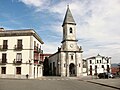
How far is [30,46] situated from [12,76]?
7.57 meters

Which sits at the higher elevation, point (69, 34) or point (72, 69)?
point (69, 34)

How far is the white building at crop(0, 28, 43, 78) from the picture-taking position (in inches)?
1847

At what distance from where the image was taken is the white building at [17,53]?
4691 centimetres

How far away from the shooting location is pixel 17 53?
4775 centimetres

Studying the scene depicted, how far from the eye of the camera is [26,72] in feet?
153

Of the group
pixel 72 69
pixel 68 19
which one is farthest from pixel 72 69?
pixel 68 19

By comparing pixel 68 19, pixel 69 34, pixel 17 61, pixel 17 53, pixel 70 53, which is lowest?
pixel 17 61

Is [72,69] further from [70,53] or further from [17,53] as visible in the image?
[17,53]

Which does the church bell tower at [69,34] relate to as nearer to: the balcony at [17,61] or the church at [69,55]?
the church at [69,55]

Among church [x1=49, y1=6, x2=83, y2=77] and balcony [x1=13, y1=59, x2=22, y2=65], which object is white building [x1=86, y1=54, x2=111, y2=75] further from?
balcony [x1=13, y1=59, x2=22, y2=65]

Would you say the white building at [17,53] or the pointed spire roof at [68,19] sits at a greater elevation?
the pointed spire roof at [68,19]

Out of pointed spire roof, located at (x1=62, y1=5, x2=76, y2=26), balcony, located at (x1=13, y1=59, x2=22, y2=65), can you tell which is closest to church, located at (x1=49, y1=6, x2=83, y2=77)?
pointed spire roof, located at (x1=62, y1=5, x2=76, y2=26)

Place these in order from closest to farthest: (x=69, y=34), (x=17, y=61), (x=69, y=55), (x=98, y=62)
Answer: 1. (x=17, y=61)
2. (x=69, y=55)
3. (x=69, y=34)
4. (x=98, y=62)

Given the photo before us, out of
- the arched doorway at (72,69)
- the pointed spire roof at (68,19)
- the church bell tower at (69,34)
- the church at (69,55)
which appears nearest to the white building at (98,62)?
the arched doorway at (72,69)
